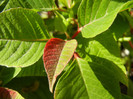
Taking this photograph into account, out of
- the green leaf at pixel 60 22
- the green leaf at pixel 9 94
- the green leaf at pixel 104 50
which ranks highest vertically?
the green leaf at pixel 60 22

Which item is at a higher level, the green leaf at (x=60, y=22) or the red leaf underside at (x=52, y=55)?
the red leaf underside at (x=52, y=55)

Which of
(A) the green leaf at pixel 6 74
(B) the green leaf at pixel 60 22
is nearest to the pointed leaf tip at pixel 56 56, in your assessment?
(B) the green leaf at pixel 60 22

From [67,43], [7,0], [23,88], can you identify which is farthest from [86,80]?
[7,0]

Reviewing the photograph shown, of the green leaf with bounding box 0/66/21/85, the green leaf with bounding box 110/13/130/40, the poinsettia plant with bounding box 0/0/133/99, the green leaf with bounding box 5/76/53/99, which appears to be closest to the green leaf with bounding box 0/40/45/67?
the poinsettia plant with bounding box 0/0/133/99

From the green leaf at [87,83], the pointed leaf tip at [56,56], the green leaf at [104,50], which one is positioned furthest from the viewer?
the green leaf at [104,50]

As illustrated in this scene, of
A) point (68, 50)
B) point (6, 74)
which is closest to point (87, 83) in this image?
point (68, 50)

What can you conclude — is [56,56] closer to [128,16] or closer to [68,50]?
[68,50]

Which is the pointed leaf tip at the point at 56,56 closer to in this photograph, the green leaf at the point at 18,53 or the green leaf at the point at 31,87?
the green leaf at the point at 18,53

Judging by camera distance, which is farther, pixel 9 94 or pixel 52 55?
pixel 9 94
